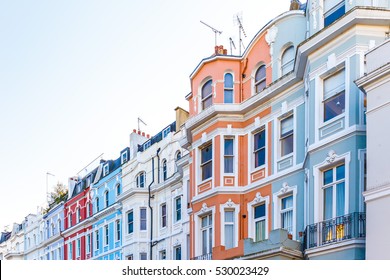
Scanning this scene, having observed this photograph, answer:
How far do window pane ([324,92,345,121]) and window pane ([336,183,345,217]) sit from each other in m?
1.88

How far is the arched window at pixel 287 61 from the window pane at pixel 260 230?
4.90 m

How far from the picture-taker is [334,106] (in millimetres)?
17766

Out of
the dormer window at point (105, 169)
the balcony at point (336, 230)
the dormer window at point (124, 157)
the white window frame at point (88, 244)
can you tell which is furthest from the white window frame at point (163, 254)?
the balcony at point (336, 230)

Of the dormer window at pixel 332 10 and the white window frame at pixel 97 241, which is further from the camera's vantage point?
the white window frame at pixel 97 241

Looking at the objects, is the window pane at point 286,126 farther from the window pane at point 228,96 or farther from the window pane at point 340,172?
the window pane at point 340,172

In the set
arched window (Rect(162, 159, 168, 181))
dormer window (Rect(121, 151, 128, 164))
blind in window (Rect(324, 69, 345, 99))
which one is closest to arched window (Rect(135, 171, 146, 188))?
arched window (Rect(162, 159, 168, 181))

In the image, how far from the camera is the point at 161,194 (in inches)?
1298

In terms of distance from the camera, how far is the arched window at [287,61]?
70.8 ft

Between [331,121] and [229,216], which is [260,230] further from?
[331,121]

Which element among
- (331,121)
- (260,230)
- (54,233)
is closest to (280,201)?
(260,230)

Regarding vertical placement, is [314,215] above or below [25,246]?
above

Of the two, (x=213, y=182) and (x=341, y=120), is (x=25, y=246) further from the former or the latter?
Result: (x=341, y=120)

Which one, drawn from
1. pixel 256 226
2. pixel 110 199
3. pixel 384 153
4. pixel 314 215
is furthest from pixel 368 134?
pixel 110 199
